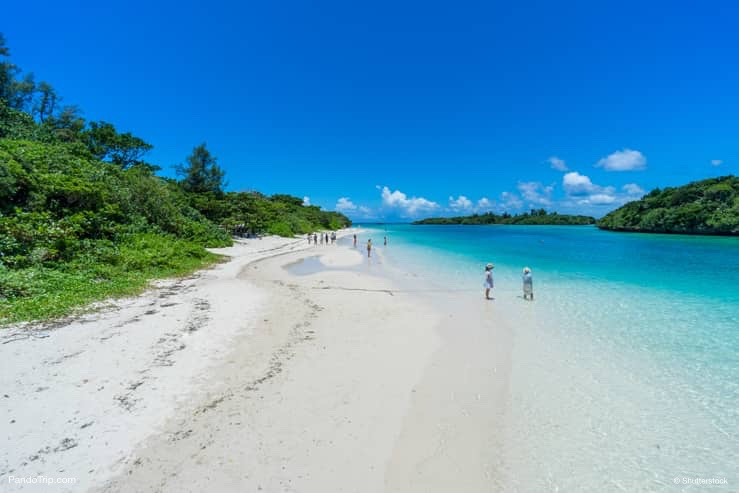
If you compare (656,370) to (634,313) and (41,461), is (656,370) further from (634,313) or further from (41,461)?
(41,461)

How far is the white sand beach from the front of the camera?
373 centimetres

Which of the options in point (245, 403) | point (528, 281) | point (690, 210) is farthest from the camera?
point (690, 210)

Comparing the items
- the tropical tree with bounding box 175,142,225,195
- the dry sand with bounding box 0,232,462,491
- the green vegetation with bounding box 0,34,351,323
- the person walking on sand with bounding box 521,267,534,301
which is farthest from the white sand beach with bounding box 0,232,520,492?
the tropical tree with bounding box 175,142,225,195

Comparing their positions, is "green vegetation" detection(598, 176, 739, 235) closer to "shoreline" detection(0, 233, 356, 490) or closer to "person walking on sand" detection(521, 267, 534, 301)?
"person walking on sand" detection(521, 267, 534, 301)

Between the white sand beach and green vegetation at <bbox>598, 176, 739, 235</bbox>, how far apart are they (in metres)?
86.2

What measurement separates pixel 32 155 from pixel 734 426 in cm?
2678

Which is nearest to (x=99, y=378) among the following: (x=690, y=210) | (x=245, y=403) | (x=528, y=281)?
(x=245, y=403)

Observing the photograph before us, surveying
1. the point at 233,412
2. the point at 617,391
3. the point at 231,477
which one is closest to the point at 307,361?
the point at 233,412

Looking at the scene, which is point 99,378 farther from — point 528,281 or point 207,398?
point 528,281

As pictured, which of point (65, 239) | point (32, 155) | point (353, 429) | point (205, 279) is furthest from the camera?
→ point (32, 155)

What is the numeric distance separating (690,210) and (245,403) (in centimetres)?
9718

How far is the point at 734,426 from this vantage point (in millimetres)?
5043

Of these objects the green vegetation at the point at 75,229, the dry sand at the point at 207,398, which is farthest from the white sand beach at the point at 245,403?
the green vegetation at the point at 75,229

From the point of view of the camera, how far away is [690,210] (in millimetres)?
68750
